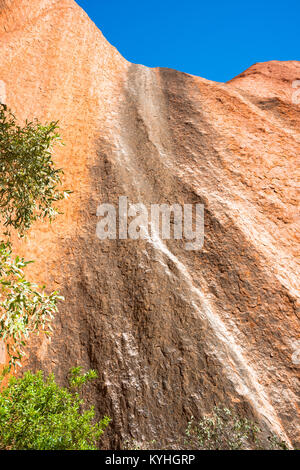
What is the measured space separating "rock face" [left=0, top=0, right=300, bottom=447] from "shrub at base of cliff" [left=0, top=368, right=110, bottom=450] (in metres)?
1.64

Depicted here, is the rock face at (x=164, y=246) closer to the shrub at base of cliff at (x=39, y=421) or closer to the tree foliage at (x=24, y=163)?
the shrub at base of cliff at (x=39, y=421)

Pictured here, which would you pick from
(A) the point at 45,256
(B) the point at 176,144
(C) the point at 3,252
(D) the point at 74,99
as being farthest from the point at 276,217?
(D) the point at 74,99

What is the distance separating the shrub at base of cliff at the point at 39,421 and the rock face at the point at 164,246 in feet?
5.38

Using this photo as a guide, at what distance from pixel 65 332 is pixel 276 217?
983cm

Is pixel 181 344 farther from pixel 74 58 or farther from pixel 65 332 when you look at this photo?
pixel 74 58

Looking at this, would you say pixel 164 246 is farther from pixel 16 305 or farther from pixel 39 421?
A: pixel 39 421

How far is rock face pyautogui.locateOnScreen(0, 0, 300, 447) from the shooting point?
1001cm

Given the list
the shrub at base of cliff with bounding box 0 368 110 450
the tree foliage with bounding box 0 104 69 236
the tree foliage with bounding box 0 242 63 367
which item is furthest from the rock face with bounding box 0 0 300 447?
the tree foliage with bounding box 0 104 69 236

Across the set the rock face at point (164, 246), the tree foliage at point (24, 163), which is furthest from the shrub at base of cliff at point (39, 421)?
the tree foliage at point (24, 163)

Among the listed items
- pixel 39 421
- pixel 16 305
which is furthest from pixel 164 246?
pixel 39 421

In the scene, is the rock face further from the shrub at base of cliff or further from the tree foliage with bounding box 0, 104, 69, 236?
the tree foliage with bounding box 0, 104, 69, 236

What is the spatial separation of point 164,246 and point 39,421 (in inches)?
293

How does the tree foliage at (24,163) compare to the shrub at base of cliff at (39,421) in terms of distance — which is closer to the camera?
the shrub at base of cliff at (39,421)

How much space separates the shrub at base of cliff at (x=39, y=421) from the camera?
7070 mm
